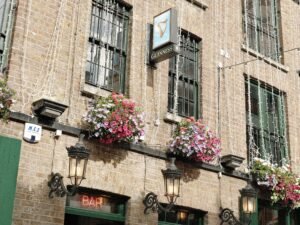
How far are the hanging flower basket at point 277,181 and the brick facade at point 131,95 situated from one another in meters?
0.41

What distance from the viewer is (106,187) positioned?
993cm

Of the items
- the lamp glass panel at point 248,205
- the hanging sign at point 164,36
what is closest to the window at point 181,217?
the lamp glass panel at point 248,205

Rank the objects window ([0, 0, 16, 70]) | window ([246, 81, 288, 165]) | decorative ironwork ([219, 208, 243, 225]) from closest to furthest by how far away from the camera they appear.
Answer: window ([0, 0, 16, 70])
decorative ironwork ([219, 208, 243, 225])
window ([246, 81, 288, 165])

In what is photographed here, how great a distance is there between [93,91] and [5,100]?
91.2 inches

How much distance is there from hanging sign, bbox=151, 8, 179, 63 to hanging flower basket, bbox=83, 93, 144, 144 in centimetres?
162

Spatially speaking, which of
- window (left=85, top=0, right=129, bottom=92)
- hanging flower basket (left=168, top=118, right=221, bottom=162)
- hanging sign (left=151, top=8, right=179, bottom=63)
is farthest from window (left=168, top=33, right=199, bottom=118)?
window (left=85, top=0, right=129, bottom=92)

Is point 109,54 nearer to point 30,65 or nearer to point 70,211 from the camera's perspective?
point 30,65

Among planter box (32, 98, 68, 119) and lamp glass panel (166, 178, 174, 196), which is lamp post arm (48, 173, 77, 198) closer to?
planter box (32, 98, 68, 119)

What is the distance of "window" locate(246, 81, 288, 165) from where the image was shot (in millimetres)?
13820

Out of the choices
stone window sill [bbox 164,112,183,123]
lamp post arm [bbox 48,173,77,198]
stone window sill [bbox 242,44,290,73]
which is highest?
stone window sill [bbox 242,44,290,73]

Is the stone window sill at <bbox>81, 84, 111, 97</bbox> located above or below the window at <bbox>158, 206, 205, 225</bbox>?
above

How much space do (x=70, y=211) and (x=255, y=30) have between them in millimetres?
8382

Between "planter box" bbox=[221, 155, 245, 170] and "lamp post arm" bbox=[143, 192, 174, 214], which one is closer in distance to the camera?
"lamp post arm" bbox=[143, 192, 174, 214]

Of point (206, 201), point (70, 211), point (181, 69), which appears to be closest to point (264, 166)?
point (206, 201)
